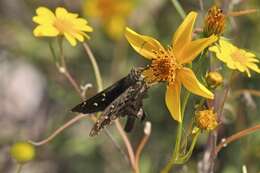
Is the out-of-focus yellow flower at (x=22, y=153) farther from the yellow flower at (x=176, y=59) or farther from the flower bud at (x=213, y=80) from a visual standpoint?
the flower bud at (x=213, y=80)

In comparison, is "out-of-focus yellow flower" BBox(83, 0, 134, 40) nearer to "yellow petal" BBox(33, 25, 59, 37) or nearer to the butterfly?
"yellow petal" BBox(33, 25, 59, 37)

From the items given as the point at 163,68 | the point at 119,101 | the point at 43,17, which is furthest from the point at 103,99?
the point at 43,17

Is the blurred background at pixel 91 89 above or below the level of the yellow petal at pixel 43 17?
below

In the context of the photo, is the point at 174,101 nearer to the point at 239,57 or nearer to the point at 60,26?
the point at 239,57

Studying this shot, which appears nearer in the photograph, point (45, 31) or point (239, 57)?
point (239, 57)

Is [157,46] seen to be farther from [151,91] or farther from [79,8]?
[79,8]

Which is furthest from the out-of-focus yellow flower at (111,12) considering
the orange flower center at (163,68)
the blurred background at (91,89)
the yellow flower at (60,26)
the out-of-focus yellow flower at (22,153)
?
the orange flower center at (163,68)

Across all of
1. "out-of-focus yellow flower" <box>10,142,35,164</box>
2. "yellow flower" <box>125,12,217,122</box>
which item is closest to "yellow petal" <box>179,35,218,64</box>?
"yellow flower" <box>125,12,217,122</box>

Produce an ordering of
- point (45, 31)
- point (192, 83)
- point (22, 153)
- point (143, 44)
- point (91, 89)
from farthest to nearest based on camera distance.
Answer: point (91, 89) < point (22, 153) < point (45, 31) < point (143, 44) < point (192, 83)
